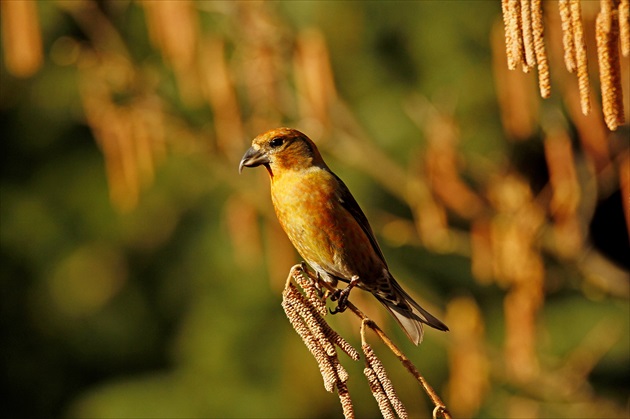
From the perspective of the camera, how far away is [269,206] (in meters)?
5.36

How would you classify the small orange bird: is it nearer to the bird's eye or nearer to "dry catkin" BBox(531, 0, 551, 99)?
the bird's eye

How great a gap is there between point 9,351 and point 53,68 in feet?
7.46

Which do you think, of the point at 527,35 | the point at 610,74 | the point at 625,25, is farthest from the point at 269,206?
the point at 625,25

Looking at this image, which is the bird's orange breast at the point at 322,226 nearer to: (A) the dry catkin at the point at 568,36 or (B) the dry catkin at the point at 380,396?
(B) the dry catkin at the point at 380,396

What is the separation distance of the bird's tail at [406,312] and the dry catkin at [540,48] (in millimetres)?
1558

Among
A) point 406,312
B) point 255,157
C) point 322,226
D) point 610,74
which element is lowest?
point 406,312

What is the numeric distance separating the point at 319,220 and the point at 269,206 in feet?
6.43

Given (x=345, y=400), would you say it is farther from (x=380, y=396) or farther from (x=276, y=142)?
(x=276, y=142)

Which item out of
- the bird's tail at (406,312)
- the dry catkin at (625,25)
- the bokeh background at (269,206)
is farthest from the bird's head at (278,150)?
the dry catkin at (625,25)

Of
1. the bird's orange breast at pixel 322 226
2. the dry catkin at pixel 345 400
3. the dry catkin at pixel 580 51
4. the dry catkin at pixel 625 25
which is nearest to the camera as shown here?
the dry catkin at pixel 625 25

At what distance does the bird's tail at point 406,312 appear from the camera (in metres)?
3.30

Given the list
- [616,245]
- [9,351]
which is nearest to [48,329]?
[9,351]

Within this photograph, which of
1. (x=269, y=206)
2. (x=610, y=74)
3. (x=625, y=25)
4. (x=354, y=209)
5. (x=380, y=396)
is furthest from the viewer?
(x=269, y=206)

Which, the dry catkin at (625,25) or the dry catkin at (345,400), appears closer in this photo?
the dry catkin at (625,25)
